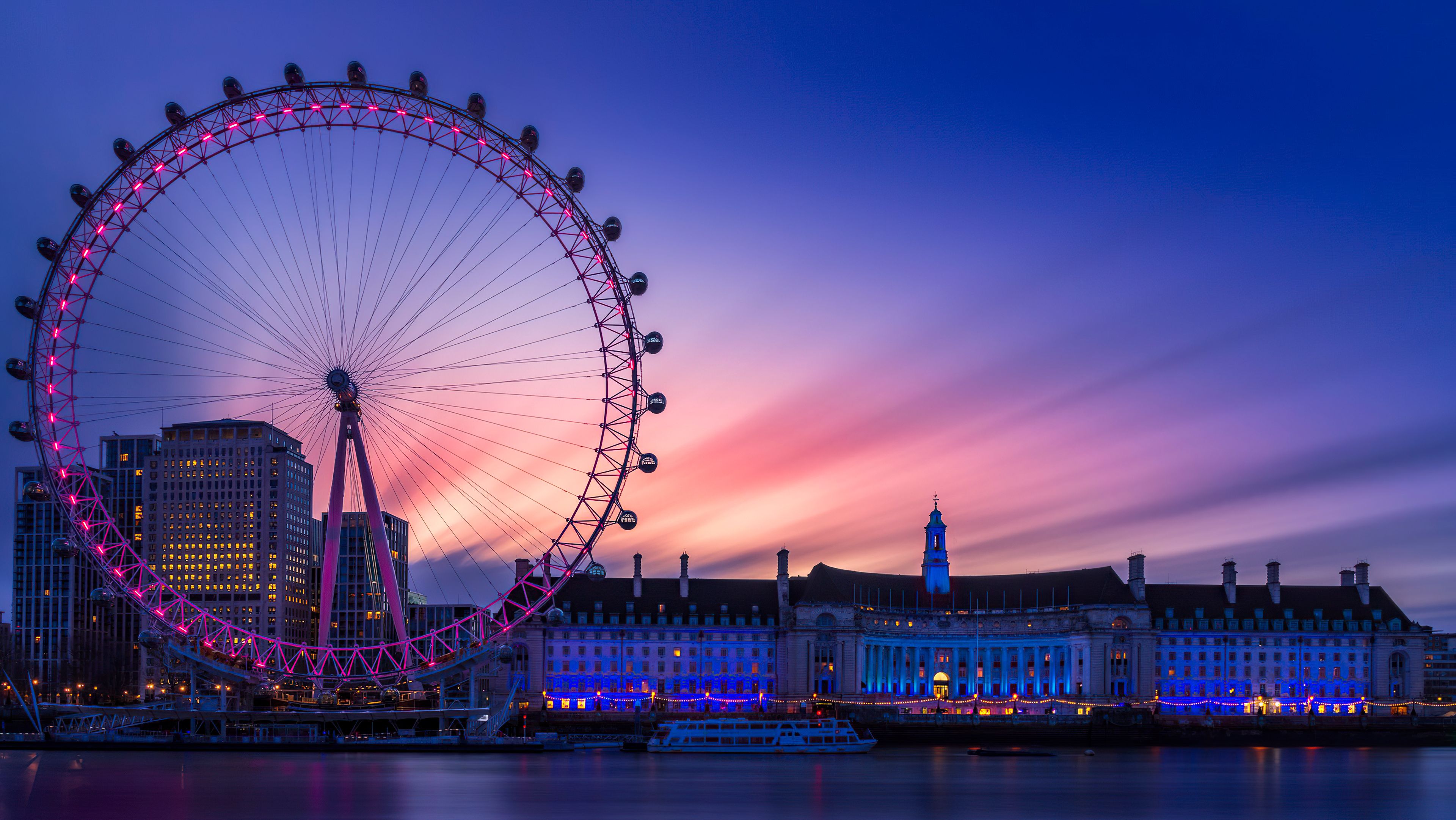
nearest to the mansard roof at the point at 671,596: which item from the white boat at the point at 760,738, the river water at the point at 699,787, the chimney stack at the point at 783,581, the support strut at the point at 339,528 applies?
the chimney stack at the point at 783,581

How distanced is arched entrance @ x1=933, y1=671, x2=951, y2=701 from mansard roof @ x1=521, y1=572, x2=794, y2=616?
17.1m

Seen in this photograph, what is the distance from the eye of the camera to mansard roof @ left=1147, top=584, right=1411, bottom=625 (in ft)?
447

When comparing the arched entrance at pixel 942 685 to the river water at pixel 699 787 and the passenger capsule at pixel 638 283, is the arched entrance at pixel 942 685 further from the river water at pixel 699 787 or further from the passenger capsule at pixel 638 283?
the passenger capsule at pixel 638 283

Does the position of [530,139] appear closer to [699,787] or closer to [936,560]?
[699,787]

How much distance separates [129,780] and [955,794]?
3996cm

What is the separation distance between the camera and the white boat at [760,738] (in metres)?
100

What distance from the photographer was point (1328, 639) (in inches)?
5320

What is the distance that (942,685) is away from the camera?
140 meters

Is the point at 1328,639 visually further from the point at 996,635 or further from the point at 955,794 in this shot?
the point at 955,794

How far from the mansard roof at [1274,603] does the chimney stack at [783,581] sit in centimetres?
3395

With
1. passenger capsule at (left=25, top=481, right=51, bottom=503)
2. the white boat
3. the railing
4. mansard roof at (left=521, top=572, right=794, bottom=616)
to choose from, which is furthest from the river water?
mansard roof at (left=521, top=572, right=794, bottom=616)

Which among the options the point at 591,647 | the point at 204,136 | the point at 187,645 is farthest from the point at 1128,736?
the point at 204,136

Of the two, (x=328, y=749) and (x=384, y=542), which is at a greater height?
(x=384, y=542)

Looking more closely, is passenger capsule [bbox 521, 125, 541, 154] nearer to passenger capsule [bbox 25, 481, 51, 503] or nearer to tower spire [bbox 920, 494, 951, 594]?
passenger capsule [bbox 25, 481, 51, 503]
